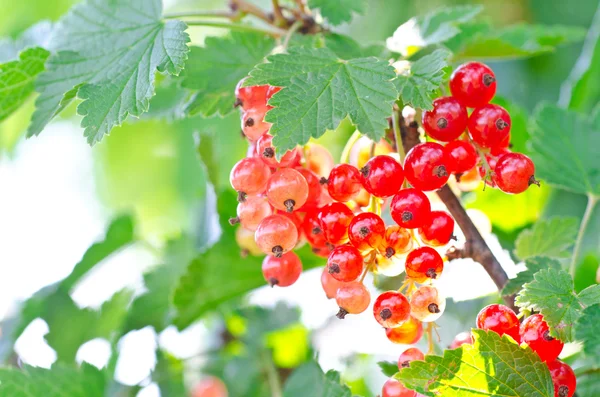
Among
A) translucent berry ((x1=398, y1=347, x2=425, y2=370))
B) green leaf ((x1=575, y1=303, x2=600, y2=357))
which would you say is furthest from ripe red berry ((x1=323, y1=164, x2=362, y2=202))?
green leaf ((x1=575, y1=303, x2=600, y2=357))

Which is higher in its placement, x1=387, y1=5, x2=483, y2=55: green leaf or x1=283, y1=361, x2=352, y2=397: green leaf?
x1=387, y1=5, x2=483, y2=55: green leaf

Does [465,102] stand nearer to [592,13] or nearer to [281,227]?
[281,227]

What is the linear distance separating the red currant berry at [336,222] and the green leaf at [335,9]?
0.42m

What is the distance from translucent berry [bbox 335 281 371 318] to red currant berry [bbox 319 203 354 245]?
70 mm

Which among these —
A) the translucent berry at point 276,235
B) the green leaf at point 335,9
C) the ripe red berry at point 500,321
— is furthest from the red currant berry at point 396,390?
the green leaf at point 335,9

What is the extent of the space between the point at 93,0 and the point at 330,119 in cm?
56

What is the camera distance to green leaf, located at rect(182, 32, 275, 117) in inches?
47.8

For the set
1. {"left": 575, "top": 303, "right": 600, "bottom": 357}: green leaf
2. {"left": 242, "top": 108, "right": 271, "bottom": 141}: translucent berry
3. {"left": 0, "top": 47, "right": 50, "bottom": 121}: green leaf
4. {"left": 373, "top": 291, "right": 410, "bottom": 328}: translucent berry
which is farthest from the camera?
{"left": 0, "top": 47, "right": 50, "bottom": 121}: green leaf

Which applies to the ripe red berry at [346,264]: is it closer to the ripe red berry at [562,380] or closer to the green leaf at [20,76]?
the ripe red berry at [562,380]

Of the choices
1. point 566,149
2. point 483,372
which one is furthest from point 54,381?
point 566,149

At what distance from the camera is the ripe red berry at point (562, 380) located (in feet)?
2.93

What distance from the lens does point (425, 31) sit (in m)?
1.33

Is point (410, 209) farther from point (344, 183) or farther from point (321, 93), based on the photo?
point (321, 93)

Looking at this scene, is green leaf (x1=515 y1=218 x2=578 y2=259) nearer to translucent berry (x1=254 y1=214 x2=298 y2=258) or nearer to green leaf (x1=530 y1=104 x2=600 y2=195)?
green leaf (x1=530 y1=104 x2=600 y2=195)
